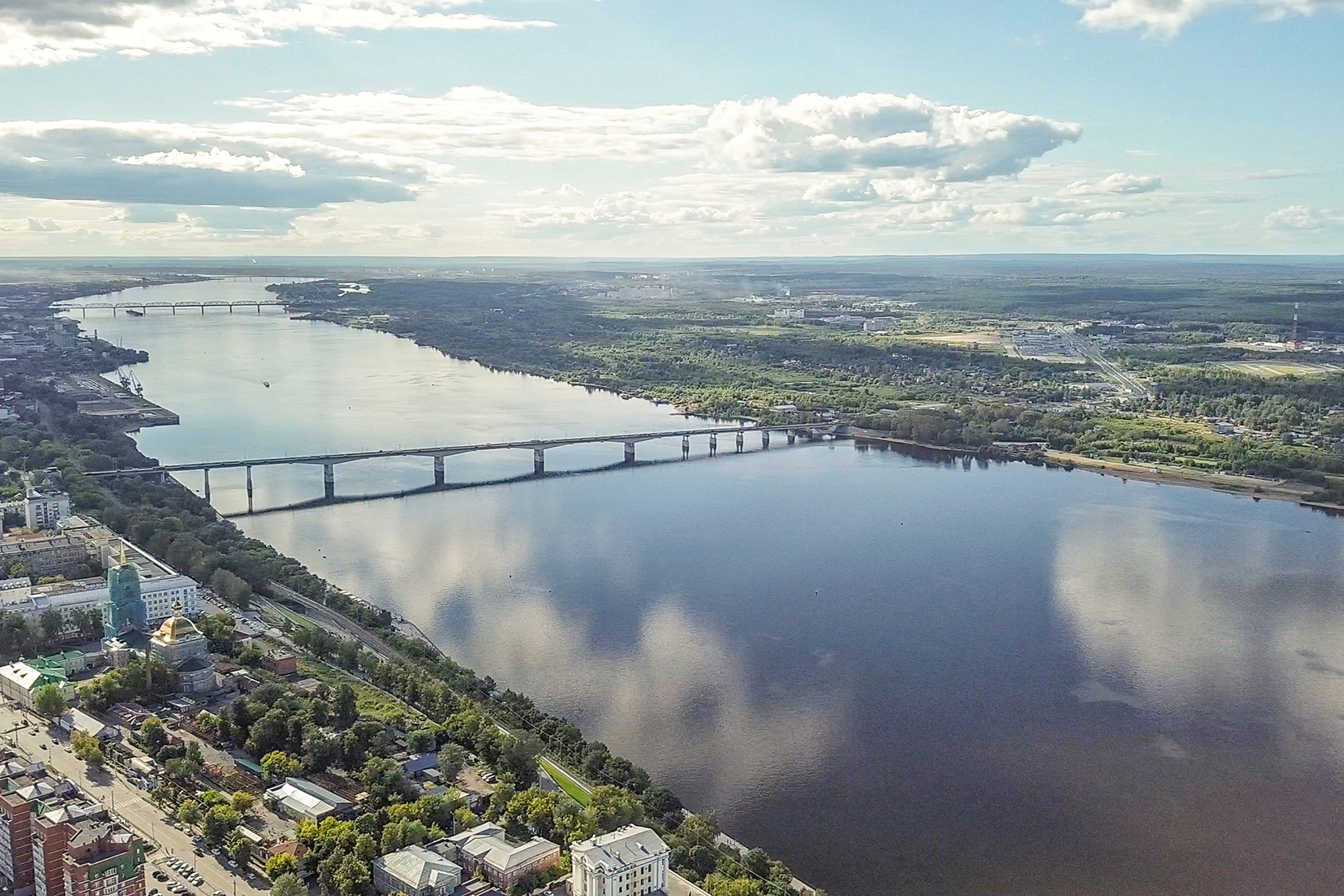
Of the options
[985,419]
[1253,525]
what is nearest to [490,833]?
[1253,525]

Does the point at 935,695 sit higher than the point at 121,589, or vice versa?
the point at 121,589

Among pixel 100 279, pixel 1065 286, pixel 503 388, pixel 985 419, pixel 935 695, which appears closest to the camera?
pixel 935 695

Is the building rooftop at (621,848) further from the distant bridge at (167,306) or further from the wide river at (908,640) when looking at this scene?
the distant bridge at (167,306)

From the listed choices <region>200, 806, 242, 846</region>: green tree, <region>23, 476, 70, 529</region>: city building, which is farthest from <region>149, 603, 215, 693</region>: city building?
<region>23, 476, 70, 529</region>: city building

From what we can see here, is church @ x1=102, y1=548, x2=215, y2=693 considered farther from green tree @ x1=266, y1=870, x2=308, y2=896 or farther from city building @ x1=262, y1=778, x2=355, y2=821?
green tree @ x1=266, y1=870, x2=308, y2=896

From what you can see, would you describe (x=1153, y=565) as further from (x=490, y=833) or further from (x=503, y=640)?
(x=490, y=833)

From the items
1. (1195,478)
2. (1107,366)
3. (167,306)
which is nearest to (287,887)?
(1195,478)

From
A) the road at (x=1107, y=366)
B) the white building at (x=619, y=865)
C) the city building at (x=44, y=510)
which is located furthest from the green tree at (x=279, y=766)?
the road at (x=1107, y=366)
